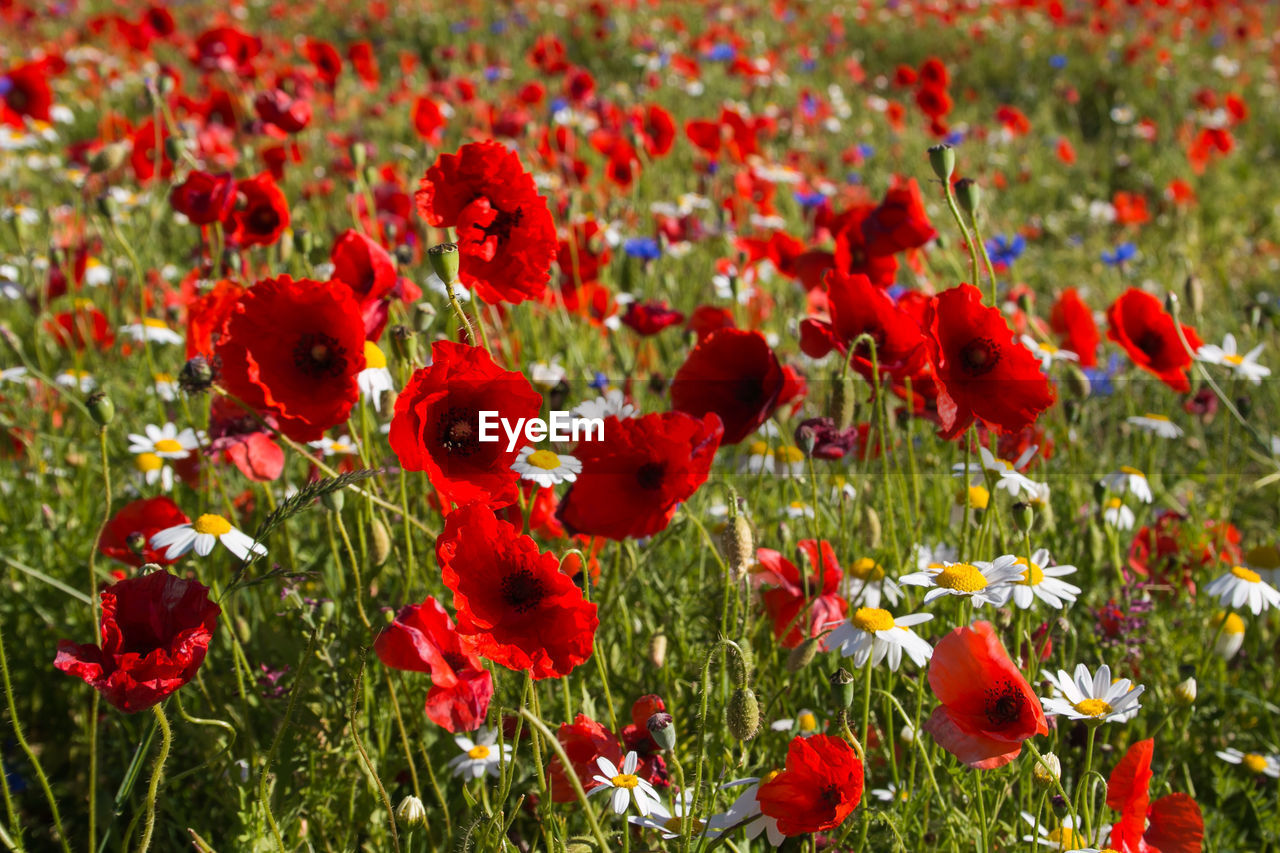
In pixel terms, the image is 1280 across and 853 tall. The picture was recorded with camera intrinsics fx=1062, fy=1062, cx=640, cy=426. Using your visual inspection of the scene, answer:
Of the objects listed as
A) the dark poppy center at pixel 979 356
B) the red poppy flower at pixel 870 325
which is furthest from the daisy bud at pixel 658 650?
the dark poppy center at pixel 979 356

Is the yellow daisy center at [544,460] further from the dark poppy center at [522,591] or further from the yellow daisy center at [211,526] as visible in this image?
the yellow daisy center at [211,526]

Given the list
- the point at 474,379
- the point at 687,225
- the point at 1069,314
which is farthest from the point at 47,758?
the point at 687,225

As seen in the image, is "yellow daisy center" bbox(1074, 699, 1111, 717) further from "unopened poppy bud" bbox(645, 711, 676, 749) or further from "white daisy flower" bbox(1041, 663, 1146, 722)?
"unopened poppy bud" bbox(645, 711, 676, 749)

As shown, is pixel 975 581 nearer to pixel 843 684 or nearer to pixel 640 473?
pixel 843 684

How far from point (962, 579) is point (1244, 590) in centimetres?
73

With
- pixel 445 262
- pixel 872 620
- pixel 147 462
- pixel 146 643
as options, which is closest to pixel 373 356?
pixel 445 262

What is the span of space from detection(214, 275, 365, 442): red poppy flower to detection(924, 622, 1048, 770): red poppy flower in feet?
2.55

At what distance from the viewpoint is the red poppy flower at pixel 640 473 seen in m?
1.33

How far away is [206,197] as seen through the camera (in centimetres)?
204

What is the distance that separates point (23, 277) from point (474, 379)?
3.17 m

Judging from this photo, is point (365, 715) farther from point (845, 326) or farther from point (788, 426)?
point (788, 426)

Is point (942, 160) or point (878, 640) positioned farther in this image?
point (942, 160)

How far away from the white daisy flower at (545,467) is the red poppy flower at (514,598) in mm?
241

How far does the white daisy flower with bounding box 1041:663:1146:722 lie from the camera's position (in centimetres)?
126
